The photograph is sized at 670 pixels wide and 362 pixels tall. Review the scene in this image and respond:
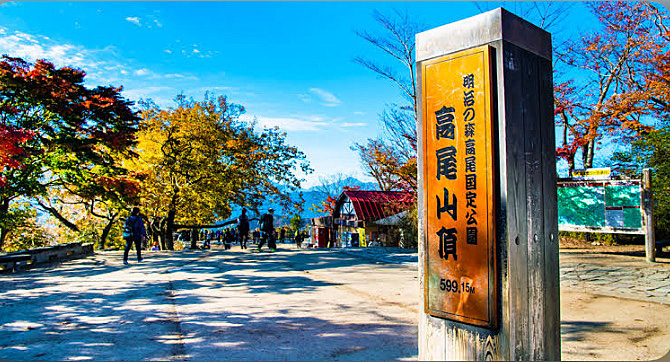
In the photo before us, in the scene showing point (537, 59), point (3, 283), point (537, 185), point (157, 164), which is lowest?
point (3, 283)

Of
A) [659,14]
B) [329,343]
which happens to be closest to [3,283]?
[329,343]

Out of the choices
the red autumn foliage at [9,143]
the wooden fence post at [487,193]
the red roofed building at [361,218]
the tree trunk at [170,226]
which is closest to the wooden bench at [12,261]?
the red autumn foliage at [9,143]

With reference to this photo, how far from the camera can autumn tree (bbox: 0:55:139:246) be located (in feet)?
35.3

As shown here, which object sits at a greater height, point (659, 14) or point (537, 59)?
point (659, 14)

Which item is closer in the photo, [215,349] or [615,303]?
[215,349]

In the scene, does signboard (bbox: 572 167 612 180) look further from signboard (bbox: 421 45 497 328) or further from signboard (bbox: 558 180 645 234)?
signboard (bbox: 421 45 497 328)

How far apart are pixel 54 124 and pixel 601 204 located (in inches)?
592

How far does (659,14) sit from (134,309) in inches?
603

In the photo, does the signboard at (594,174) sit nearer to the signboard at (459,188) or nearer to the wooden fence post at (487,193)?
the wooden fence post at (487,193)

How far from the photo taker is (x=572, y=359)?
3.33 m

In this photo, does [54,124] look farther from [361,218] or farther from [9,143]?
[361,218]

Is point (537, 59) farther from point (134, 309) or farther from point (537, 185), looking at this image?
point (134, 309)

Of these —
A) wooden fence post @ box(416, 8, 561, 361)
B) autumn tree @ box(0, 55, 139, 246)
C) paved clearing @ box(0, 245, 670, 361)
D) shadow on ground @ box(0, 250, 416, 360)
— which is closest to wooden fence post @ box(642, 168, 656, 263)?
paved clearing @ box(0, 245, 670, 361)

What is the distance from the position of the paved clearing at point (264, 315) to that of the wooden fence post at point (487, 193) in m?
0.90
